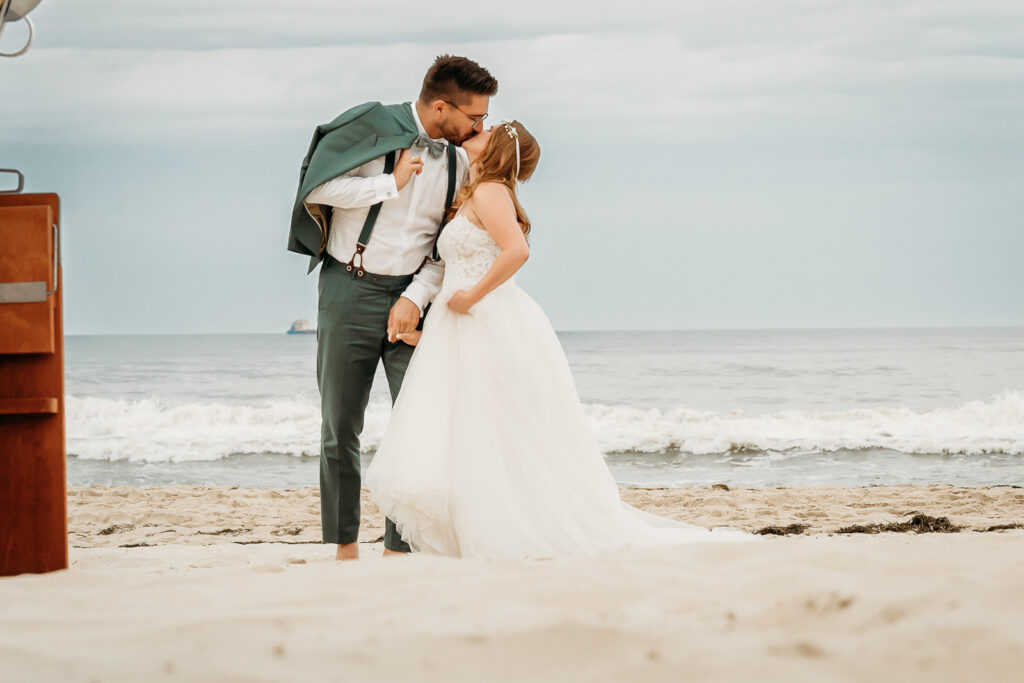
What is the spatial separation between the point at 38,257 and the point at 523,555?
5.63 feet

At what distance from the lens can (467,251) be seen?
3111 millimetres

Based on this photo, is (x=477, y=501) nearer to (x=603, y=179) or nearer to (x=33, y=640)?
(x=33, y=640)

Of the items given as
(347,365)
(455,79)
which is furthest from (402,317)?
(455,79)

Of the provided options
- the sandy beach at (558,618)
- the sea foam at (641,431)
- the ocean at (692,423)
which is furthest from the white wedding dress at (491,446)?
the sea foam at (641,431)

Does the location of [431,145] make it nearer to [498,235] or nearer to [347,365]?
[498,235]

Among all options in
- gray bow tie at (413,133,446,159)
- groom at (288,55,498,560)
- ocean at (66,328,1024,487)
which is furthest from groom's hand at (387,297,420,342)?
ocean at (66,328,1024,487)

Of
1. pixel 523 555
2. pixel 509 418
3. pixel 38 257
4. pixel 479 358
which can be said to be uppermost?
pixel 38 257

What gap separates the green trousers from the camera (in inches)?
126

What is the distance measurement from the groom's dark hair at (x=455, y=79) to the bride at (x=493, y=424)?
0.52 ft

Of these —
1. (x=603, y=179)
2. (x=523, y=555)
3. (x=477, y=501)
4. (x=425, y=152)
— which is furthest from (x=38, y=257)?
(x=603, y=179)

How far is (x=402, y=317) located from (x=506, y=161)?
66cm

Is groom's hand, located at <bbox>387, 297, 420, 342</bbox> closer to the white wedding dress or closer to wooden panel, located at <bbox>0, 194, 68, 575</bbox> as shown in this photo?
the white wedding dress

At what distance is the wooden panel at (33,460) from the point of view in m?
2.65

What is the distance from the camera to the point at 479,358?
118 inches
